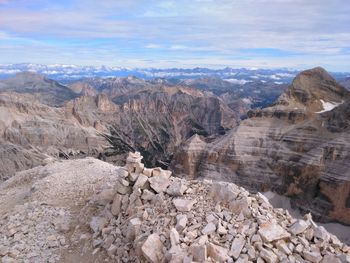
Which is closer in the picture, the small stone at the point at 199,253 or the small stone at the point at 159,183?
the small stone at the point at 199,253

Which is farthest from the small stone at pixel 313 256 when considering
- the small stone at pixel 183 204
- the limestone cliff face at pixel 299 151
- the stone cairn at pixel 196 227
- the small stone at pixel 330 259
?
the limestone cliff face at pixel 299 151

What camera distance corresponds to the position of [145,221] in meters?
13.6

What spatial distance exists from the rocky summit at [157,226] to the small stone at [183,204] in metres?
0.03

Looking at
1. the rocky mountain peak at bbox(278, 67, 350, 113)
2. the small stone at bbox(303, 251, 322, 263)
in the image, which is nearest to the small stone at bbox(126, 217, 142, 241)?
the small stone at bbox(303, 251, 322, 263)

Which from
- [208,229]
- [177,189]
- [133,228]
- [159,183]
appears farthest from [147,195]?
[208,229]

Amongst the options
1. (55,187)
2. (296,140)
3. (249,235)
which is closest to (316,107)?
(296,140)

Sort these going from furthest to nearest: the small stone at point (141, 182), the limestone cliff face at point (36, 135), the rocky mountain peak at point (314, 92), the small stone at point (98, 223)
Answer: the limestone cliff face at point (36, 135), the rocky mountain peak at point (314, 92), the small stone at point (141, 182), the small stone at point (98, 223)

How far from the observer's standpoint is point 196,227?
Answer: 40.8 feet

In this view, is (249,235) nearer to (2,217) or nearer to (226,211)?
(226,211)

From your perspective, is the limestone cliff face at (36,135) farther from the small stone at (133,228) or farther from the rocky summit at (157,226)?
the small stone at (133,228)

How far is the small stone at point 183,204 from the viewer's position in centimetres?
1335

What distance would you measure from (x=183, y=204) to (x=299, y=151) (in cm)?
4246

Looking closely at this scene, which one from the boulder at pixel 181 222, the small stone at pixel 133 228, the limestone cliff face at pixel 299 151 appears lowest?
the limestone cliff face at pixel 299 151

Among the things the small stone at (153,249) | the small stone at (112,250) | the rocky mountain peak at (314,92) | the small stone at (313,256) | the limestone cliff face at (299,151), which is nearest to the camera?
the small stone at (313,256)
